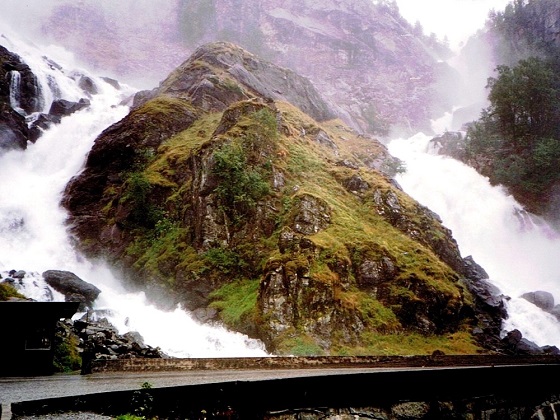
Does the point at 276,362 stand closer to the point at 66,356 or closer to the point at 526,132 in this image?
the point at 66,356

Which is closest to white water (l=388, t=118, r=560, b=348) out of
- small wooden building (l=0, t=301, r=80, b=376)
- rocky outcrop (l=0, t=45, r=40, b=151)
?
small wooden building (l=0, t=301, r=80, b=376)

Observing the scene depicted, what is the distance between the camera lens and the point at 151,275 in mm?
27984

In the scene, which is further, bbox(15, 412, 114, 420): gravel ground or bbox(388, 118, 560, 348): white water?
bbox(388, 118, 560, 348): white water

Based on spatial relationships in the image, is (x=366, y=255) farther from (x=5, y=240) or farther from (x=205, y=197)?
(x=5, y=240)

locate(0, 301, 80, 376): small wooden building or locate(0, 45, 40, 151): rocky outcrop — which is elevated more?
locate(0, 45, 40, 151): rocky outcrop

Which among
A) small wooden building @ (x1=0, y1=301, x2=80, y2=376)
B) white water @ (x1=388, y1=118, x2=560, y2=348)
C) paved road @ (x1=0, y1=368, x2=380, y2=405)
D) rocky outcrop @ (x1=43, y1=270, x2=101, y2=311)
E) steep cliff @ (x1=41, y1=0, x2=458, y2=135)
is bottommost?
paved road @ (x1=0, y1=368, x2=380, y2=405)

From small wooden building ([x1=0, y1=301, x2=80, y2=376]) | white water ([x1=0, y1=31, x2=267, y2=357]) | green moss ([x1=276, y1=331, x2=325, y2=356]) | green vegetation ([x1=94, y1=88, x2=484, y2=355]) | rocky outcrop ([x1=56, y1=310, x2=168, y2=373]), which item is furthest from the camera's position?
green vegetation ([x1=94, y1=88, x2=484, y2=355])

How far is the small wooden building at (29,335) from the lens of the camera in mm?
10305

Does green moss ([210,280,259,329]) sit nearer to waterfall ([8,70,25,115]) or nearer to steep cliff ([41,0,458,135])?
waterfall ([8,70,25,115])

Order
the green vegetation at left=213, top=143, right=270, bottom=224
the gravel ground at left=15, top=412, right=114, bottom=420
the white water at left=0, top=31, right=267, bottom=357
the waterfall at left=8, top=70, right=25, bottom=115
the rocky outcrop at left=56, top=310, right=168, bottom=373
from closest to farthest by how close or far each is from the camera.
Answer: the gravel ground at left=15, top=412, right=114, bottom=420
the rocky outcrop at left=56, top=310, right=168, bottom=373
the white water at left=0, top=31, right=267, bottom=357
the green vegetation at left=213, top=143, right=270, bottom=224
the waterfall at left=8, top=70, right=25, bottom=115

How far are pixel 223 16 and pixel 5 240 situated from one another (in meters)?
80.5

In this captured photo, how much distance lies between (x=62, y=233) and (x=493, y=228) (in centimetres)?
3688

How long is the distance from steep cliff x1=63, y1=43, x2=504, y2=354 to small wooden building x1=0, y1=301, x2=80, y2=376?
37.0ft

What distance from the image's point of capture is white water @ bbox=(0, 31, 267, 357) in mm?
21812
